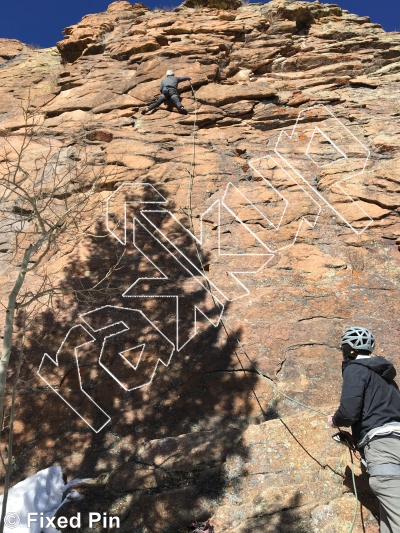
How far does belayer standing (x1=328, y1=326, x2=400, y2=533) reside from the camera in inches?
111

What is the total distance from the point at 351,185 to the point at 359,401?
4.17m

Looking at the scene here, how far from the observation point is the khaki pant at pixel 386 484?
2768 mm

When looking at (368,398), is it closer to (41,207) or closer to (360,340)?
(360,340)

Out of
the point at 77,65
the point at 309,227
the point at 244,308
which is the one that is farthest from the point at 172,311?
the point at 77,65

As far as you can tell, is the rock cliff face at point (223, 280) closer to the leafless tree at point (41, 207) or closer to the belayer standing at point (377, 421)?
the leafless tree at point (41, 207)

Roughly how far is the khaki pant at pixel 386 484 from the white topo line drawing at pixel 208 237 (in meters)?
2.44

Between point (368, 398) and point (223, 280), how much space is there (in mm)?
2815

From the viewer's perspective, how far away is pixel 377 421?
2.97m

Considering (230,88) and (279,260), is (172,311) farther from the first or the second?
(230,88)

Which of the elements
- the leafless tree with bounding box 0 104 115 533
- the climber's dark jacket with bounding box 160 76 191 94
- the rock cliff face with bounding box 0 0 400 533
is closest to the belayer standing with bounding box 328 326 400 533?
the rock cliff face with bounding box 0 0 400 533
